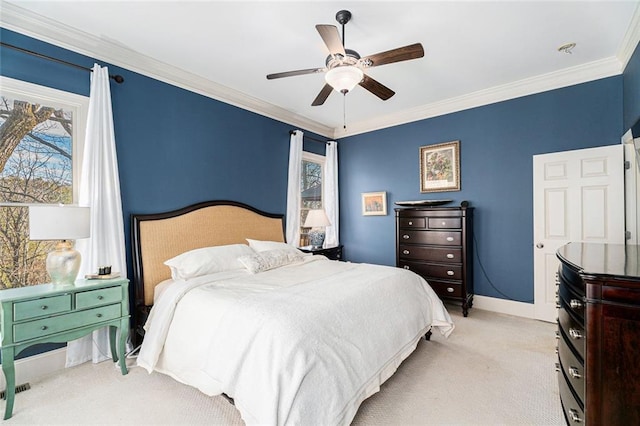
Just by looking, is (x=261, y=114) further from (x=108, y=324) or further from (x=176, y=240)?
(x=108, y=324)

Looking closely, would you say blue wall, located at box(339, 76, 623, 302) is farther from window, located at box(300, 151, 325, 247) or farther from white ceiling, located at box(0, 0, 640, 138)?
window, located at box(300, 151, 325, 247)

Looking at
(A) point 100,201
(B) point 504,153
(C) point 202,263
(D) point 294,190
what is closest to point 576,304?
(C) point 202,263

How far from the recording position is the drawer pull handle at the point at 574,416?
1442 mm

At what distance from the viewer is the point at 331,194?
5.45 m

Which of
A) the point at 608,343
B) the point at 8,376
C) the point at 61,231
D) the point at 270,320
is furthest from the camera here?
the point at 61,231

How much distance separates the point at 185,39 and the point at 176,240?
203 cm

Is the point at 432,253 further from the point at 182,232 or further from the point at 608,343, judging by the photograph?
the point at 182,232

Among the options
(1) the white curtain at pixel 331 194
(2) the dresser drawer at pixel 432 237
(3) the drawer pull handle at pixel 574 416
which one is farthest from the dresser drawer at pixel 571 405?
(1) the white curtain at pixel 331 194

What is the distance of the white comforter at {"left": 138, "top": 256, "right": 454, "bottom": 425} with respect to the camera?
1508 millimetres

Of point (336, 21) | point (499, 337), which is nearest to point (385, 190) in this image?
point (499, 337)

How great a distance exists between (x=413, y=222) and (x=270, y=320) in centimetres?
307

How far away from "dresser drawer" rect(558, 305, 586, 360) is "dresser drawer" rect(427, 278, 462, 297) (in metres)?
2.12

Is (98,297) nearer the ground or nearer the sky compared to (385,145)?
nearer the ground

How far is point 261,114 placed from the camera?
4348mm
